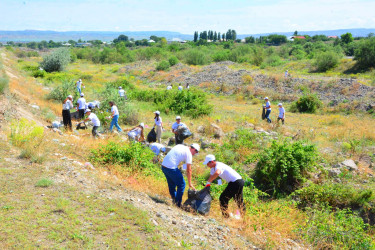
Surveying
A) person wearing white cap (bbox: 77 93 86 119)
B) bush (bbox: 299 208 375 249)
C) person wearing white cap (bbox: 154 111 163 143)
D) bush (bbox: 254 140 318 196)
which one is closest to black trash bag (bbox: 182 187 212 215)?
bush (bbox: 299 208 375 249)

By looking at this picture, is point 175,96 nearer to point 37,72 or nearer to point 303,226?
point 303,226

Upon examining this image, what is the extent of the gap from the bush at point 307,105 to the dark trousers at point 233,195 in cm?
1464

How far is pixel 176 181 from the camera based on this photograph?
189 inches

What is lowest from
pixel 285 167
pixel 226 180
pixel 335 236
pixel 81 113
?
→ pixel 335 236

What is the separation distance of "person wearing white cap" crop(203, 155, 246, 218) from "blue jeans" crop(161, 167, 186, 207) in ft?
1.56

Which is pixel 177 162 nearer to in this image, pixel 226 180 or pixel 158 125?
pixel 226 180

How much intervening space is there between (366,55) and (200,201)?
98.0 ft

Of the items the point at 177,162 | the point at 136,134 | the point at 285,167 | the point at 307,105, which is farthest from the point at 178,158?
the point at 307,105

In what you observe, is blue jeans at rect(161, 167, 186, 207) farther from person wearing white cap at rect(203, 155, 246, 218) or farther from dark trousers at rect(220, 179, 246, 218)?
dark trousers at rect(220, 179, 246, 218)

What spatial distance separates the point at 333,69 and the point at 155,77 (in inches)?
778

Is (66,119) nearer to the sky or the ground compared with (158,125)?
nearer to the sky

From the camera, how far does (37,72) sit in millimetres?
25125

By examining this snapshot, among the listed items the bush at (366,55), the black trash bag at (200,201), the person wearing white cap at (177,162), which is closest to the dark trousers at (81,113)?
the person wearing white cap at (177,162)

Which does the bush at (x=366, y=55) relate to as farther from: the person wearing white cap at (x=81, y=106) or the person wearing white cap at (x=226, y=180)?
the person wearing white cap at (x=226, y=180)
